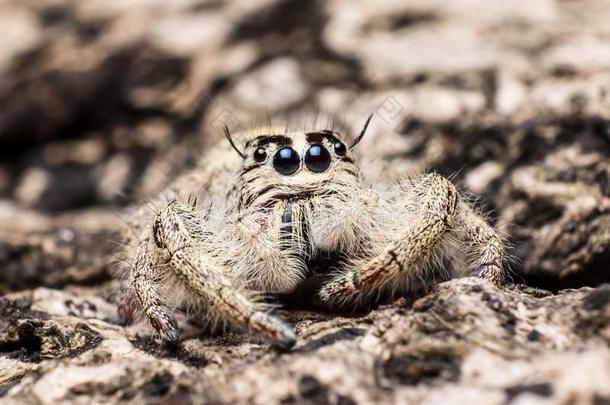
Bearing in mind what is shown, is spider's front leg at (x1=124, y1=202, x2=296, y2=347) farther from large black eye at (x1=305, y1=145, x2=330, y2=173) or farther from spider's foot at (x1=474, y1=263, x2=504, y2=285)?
spider's foot at (x1=474, y1=263, x2=504, y2=285)

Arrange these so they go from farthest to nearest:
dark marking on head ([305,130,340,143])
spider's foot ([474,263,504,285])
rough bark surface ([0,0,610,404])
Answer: dark marking on head ([305,130,340,143])
spider's foot ([474,263,504,285])
rough bark surface ([0,0,610,404])

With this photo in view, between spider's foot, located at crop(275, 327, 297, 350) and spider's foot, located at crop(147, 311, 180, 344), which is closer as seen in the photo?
spider's foot, located at crop(275, 327, 297, 350)

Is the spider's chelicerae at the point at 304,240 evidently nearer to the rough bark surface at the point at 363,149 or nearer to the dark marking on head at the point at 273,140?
the dark marking on head at the point at 273,140

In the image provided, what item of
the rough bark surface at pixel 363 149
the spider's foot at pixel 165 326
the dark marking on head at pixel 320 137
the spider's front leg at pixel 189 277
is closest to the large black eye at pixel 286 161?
the dark marking on head at pixel 320 137

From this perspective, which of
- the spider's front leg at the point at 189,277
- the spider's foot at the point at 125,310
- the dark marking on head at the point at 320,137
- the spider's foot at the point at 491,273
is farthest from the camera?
the spider's foot at the point at 125,310

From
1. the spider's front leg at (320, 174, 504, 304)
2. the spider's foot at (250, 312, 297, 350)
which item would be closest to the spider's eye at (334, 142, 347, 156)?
the spider's front leg at (320, 174, 504, 304)

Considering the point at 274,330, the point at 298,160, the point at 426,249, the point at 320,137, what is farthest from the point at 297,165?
the point at 274,330
